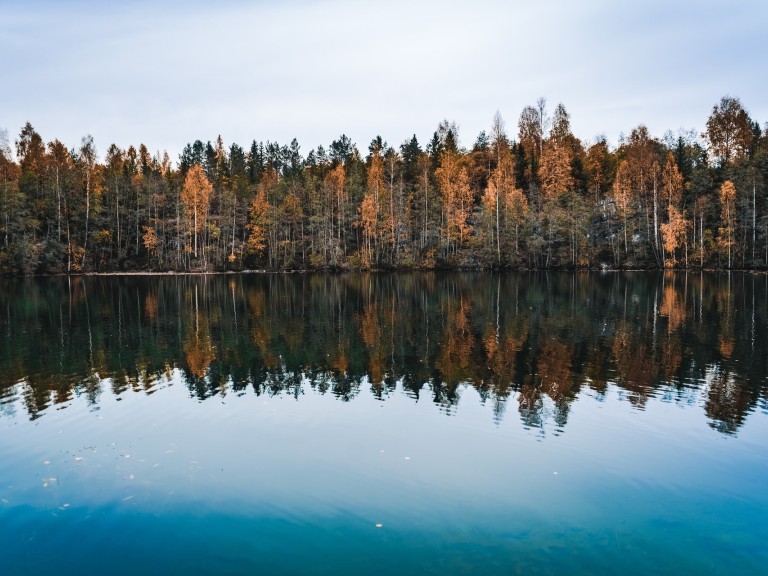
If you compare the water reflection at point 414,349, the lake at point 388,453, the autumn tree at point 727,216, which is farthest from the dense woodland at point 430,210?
the lake at point 388,453

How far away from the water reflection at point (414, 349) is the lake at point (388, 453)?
158mm

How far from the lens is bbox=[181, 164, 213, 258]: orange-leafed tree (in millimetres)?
83250

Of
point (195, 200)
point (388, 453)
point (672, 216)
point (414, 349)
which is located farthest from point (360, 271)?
point (388, 453)

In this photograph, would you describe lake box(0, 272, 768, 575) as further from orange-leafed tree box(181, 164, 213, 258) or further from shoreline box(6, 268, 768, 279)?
orange-leafed tree box(181, 164, 213, 258)

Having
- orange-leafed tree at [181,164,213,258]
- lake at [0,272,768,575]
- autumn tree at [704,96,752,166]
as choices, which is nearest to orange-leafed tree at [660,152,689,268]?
autumn tree at [704,96,752,166]

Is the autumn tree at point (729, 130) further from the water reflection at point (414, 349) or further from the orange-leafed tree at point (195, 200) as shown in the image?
the orange-leafed tree at point (195, 200)

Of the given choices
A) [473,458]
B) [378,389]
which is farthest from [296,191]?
[473,458]

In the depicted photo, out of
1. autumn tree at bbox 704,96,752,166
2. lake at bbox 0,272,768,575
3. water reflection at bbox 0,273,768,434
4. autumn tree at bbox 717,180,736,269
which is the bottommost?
lake at bbox 0,272,768,575

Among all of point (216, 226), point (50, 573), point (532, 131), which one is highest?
point (532, 131)

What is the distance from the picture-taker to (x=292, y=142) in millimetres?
121812

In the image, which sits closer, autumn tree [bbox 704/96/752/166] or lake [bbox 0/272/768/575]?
lake [bbox 0/272/768/575]

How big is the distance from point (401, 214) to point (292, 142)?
43895 millimetres

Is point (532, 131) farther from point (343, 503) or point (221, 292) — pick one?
point (343, 503)

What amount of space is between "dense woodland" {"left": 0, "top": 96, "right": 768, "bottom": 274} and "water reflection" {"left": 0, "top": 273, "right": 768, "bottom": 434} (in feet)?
129
